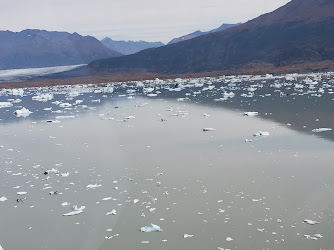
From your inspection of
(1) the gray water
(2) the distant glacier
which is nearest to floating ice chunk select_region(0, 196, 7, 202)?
(1) the gray water

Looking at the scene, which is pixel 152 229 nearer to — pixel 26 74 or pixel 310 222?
pixel 310 222

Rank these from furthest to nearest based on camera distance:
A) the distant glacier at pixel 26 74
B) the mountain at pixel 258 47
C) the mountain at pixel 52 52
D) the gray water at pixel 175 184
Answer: the mountain at pixel 52 52, the distant glacier at pixel 26 74, the mountain at pixel 258 47, the gray water at pixel 175 184

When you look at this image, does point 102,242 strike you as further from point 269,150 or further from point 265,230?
point 269,150

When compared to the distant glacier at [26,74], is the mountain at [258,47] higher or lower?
higher

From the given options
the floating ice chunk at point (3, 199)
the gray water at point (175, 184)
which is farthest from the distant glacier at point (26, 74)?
the floating ice chunk at point (3, 199)

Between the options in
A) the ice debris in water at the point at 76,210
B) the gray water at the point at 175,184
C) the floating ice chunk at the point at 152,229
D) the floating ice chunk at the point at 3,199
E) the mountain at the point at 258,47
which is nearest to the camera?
the gray water at the point at 175,184

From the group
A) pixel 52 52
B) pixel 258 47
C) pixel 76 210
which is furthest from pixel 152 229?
pixel 52 52

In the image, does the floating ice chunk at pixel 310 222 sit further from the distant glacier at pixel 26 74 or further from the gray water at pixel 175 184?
the distant glacier at pixel 26 74
